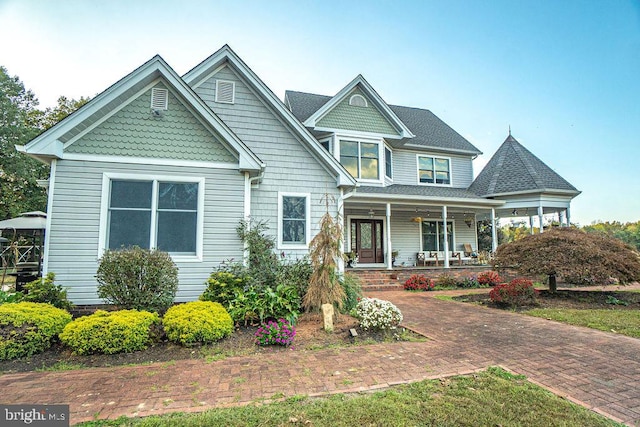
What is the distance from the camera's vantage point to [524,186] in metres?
15.2

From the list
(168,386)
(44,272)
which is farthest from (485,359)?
(44,272)

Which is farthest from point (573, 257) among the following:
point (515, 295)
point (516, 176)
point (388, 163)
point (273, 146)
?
point (273, 146)

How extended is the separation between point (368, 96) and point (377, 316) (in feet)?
38.0

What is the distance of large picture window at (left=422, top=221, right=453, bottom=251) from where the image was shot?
1666 cm

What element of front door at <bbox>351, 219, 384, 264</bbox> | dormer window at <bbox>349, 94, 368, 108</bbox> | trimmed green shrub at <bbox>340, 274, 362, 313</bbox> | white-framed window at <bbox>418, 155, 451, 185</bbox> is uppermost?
dormer window at <bbox>349, 94, 368, 108</bbox>

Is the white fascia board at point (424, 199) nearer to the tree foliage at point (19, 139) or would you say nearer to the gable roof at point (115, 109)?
the gable roof at point (115, 109)

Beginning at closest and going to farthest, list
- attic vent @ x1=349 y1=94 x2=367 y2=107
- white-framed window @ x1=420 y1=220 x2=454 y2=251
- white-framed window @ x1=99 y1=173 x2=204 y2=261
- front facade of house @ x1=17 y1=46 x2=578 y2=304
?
front facade of house @ x1=17 y1=46 x2=578 y2=304
white-framed window @ x1=99 y1=173 x2=204 y2=261
attic vent @ x1=349 y1=94 x2=367 y2=107
white-framed window @ x1=420 y1=220 x2=454 y2=251

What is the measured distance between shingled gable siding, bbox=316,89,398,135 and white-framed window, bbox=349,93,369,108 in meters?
0.11

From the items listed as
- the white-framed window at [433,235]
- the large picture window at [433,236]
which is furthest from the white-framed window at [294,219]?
the large picture window at [433,236]

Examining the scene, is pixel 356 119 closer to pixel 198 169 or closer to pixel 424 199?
pixel 424 199

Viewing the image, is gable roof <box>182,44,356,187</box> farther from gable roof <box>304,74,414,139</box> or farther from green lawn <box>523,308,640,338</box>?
green lawn <box>523,308,640,338</box>

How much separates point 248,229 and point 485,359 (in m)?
5.74

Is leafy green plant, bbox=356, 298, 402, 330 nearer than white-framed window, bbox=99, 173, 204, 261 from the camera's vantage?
Yes

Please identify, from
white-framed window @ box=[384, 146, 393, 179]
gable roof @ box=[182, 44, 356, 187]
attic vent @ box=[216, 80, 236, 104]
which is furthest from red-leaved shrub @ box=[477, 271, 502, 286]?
attic vent @ box=[216, 80, 236, 104]
